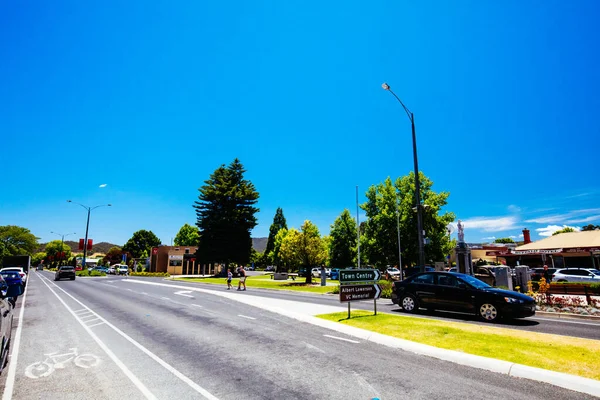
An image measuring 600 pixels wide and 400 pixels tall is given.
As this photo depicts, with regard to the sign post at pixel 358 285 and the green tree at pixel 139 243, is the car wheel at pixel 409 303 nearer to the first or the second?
the sign post at pixel 358 285

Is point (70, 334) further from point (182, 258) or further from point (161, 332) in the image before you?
point (182, 258)

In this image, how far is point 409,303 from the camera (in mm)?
12625

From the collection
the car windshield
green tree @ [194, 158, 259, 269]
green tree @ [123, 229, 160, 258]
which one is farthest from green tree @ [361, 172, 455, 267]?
green tree @ [123, 229, 160, 258]

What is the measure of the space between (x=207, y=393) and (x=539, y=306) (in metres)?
14.1

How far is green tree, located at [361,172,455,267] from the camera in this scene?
3750 cm

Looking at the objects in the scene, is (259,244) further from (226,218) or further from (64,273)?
(64,273)

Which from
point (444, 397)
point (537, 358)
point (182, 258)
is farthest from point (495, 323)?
point (182, 258)

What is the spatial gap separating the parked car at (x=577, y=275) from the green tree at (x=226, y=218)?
124 feet

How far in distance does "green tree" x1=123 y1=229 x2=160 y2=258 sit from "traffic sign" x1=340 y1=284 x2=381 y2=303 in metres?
112

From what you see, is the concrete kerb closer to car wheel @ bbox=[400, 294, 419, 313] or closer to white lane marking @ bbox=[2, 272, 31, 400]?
car wheel @ bbox=[400, 294, 419, 313]

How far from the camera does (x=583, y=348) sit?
6.79 meters

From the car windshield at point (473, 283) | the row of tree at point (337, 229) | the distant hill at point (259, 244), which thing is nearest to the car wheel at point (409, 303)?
the car windshield at point (473, 283)

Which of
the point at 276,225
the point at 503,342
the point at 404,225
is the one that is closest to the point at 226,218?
the point at 404,225

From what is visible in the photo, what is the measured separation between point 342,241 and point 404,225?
1620 cm
